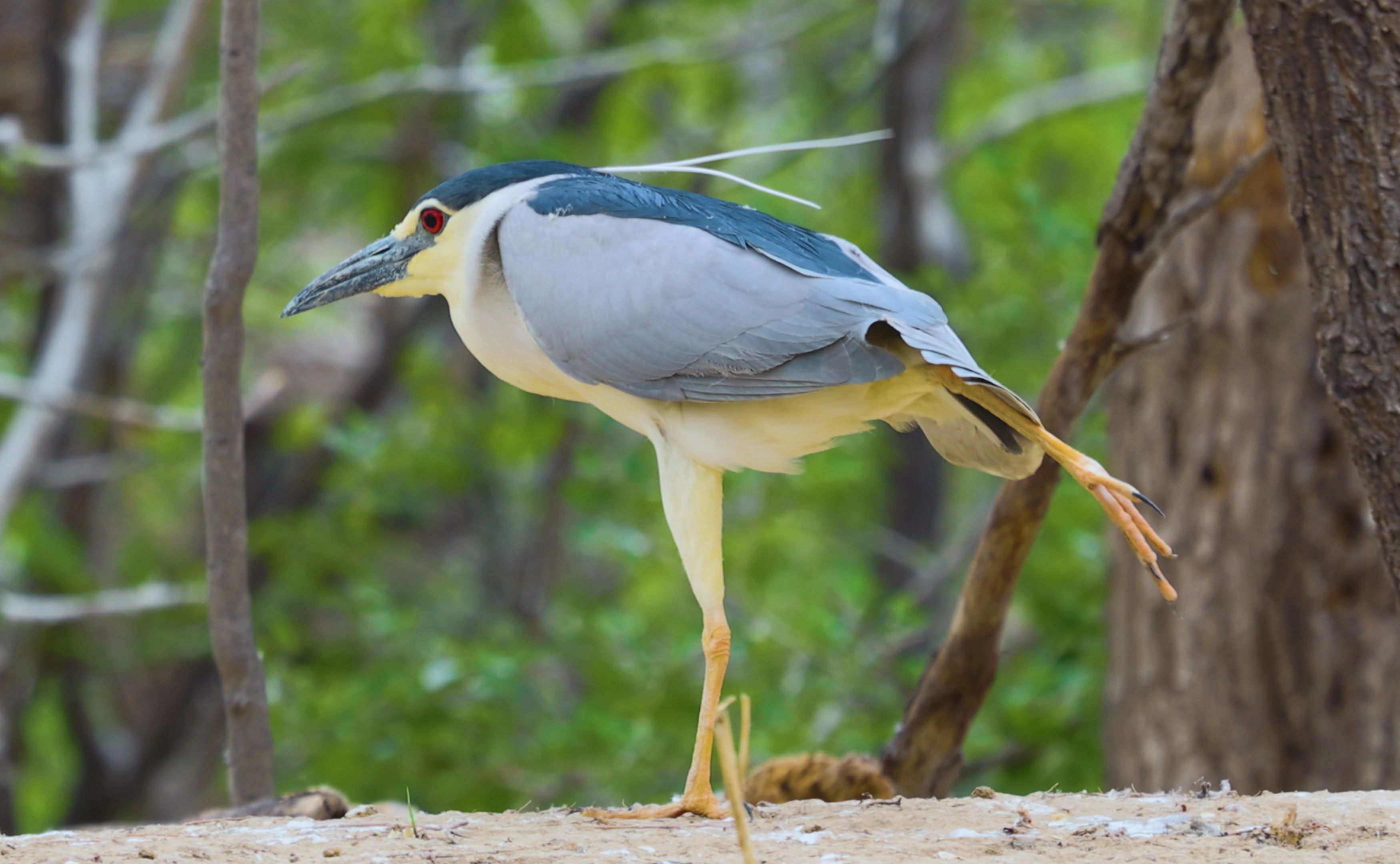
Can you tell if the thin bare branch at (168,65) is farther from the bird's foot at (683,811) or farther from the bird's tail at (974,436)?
the bird's foot at (683,811)

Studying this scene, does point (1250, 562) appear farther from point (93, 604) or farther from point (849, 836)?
point (93, 604)

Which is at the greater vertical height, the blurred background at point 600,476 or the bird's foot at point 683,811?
the blurred background at point 600,476

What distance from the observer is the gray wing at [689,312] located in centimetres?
287

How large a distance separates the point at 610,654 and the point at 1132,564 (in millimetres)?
2531

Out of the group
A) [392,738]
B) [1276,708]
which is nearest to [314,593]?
[392,738]

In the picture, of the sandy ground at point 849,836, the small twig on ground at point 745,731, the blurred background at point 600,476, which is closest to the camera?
the small twig on ground at point 745,731

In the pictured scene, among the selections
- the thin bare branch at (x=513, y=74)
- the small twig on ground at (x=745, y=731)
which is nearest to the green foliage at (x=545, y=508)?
the thin bare branch at (x=513, y=74)

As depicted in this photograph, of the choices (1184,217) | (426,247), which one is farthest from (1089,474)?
(426,247)

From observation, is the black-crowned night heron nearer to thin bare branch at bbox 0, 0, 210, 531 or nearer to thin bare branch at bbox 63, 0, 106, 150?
thin bare branch at bbox 0, 0, 210, 531

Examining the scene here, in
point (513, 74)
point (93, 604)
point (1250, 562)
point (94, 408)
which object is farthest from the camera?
point (513, 74)

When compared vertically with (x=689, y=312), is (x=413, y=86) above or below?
above

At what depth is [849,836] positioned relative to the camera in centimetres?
292

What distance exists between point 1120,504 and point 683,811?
1185 millimetres

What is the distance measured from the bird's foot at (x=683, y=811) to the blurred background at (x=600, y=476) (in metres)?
1.34
